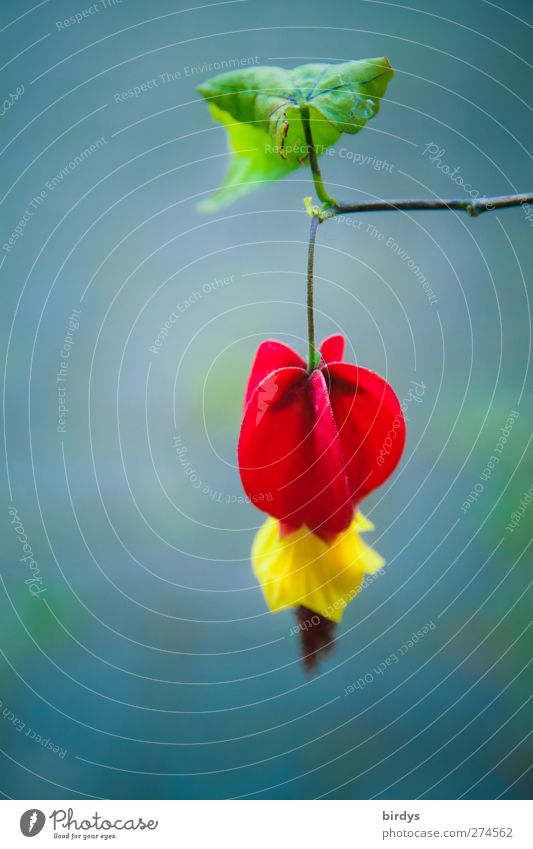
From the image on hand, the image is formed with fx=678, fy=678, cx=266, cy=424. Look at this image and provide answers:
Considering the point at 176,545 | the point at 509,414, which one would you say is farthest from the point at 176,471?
the point at 509,414

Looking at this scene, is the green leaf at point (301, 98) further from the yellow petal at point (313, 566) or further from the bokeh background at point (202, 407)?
the yellow petal at point (313, 566)

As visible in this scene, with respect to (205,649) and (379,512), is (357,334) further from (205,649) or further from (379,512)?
(205,649)

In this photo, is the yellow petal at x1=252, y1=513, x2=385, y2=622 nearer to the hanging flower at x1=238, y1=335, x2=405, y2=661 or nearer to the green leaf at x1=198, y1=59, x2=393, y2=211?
the hanging flower at x1=238, y1=335, x2=405, y2=661
